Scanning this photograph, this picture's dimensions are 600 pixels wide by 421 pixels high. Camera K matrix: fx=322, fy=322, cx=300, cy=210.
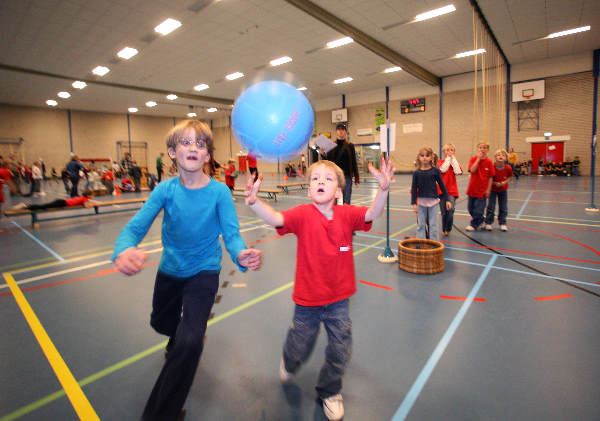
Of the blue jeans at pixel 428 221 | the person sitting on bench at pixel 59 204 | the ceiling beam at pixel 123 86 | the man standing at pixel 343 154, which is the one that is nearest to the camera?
the blue jeans at pixel 428 221

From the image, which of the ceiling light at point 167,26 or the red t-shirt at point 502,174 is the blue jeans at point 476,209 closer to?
the red t-shirt at point 502,174

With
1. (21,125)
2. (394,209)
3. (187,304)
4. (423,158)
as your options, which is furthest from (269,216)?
(21,125)

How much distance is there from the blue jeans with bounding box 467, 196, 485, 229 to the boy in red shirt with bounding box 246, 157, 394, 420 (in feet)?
17.7

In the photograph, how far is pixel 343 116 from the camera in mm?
27359

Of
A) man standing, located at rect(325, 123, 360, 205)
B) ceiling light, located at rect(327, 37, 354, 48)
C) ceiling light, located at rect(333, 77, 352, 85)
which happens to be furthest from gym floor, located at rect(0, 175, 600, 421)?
ceiling light, located at rect(333, 77, 352, 85)

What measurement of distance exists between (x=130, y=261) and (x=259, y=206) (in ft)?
2.36

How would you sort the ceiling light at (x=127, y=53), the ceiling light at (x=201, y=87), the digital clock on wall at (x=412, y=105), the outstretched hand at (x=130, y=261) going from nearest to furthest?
the outstretched hand at (x=130, y=261) < the ceiling light at (x=127, y=53) < the ceiling light at (x=201, y=87) < the digital clock on wall at (x=412, y=105)

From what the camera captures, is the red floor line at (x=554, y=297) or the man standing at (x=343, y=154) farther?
the man standing at (x=343, y=154)

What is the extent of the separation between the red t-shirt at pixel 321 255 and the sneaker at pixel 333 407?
57cm

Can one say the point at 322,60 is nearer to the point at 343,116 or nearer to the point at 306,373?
the point at 343,116

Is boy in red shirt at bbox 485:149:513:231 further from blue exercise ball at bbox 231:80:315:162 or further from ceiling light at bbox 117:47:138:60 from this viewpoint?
ceiling light at bbox 117:47:138:60

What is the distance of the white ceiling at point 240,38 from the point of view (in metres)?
11.7

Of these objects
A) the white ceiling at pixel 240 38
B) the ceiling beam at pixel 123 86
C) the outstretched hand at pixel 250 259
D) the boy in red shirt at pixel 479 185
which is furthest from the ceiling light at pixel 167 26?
the outstretched hand at pixel 250 259

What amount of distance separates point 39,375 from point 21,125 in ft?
106
